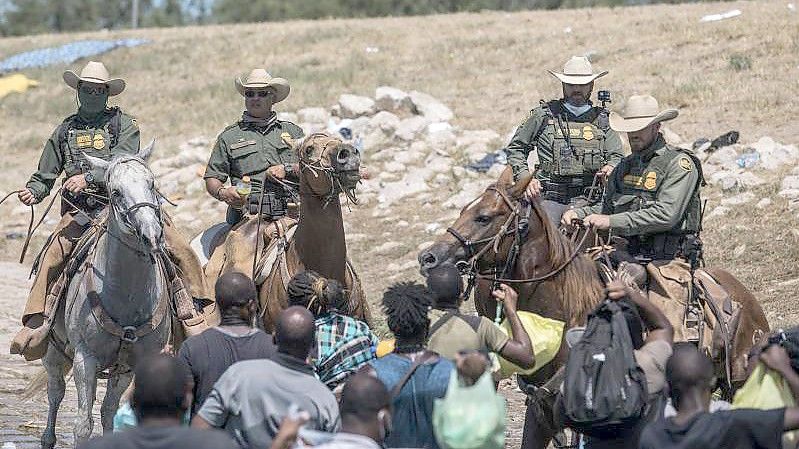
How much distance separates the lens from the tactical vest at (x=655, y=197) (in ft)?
31.2

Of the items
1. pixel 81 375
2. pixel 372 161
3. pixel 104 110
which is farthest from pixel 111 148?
pixel 372 161

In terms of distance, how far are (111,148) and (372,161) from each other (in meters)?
14.0

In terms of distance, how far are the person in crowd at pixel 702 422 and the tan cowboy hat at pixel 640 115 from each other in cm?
382

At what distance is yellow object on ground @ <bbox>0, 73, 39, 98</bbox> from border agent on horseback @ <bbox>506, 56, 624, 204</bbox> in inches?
1145

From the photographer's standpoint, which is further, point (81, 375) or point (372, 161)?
point (372, 161)

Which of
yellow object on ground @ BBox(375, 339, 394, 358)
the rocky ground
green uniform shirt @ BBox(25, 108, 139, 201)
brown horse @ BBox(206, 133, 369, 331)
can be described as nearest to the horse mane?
brown horse @ BBox(206, 133, 369, 331)

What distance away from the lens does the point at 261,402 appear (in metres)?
6.10

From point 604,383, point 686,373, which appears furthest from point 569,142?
point 686,373

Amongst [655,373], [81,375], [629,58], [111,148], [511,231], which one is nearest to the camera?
[655,373]

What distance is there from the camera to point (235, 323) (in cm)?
706

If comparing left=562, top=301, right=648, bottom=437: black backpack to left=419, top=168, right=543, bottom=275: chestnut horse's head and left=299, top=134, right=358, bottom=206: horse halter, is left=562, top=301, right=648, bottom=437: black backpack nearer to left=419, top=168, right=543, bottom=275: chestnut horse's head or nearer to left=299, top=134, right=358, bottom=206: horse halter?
left=419, top=168, right=543, bottom=275: chestnut horse's head

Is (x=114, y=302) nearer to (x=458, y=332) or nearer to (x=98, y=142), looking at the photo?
(x=98, y=142)

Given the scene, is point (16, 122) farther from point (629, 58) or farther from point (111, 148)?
point (111, 148)

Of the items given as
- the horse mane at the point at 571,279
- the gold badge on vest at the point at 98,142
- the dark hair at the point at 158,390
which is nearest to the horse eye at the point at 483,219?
the horse mane at the point at 571,279
